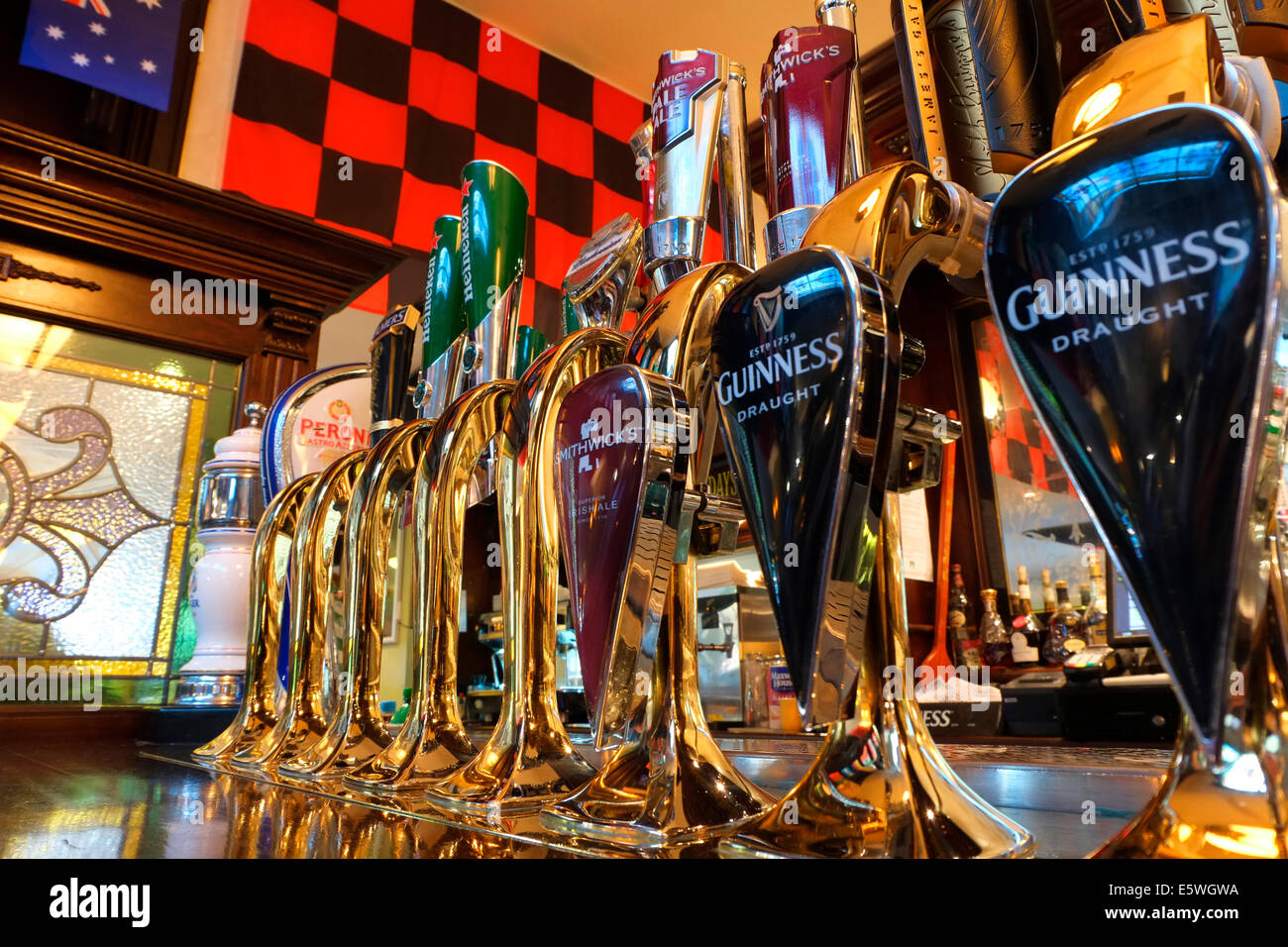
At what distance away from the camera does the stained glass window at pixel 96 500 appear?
1966 millimetres

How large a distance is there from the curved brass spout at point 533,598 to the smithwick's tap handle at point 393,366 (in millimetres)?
296

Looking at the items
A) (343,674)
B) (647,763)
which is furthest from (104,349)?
(647,763)

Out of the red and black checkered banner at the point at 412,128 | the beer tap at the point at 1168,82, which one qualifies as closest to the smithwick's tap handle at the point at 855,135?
the beer tap at the point at 1168,82

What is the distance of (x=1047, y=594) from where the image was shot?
2.72 m


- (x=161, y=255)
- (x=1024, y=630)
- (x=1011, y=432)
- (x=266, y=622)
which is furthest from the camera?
(x=1011, y=432)

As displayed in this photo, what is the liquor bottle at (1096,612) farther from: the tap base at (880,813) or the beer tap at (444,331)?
the tap base at (880,813)

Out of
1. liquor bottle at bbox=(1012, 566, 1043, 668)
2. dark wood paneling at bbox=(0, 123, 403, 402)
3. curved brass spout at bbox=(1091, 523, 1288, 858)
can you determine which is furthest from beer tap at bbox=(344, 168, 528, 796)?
liquor bottle at bbox=(1012, 566, 1043, 668)

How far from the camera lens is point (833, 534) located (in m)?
0.24

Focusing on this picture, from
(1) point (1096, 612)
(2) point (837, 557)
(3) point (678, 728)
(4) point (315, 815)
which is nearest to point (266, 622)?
(4) point (315, 815)

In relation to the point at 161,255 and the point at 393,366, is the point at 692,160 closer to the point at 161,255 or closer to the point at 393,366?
the point at 393,366

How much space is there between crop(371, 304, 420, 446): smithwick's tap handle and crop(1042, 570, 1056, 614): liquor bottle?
8.18 feet

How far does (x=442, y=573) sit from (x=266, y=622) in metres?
0.27

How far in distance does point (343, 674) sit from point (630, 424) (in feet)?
1.09
